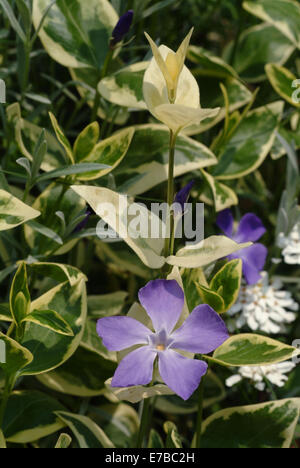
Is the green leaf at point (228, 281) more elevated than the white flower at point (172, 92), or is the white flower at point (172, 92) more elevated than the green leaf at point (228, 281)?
the white flower at point (172, 92)

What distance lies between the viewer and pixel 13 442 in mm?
756

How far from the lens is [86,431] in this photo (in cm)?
72

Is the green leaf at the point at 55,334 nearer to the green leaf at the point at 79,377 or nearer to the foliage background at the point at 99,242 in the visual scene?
the foliage background at the point at 99,242

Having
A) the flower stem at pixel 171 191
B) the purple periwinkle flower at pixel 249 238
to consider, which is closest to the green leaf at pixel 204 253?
the flower stem at pixel 171 191

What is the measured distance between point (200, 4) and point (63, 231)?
0.52 metres

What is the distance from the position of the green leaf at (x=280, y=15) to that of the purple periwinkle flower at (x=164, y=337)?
19.8 inches

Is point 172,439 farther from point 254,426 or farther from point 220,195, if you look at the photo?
point 220,195

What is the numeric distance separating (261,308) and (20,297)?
1.13 ft

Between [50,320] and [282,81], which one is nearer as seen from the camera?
[50,320]

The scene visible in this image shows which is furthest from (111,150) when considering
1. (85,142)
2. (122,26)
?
(122,26)

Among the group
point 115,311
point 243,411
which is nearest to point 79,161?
point 115,311

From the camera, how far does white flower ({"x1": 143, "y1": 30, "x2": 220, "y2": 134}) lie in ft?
1.54

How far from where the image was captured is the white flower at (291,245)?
79 cm
